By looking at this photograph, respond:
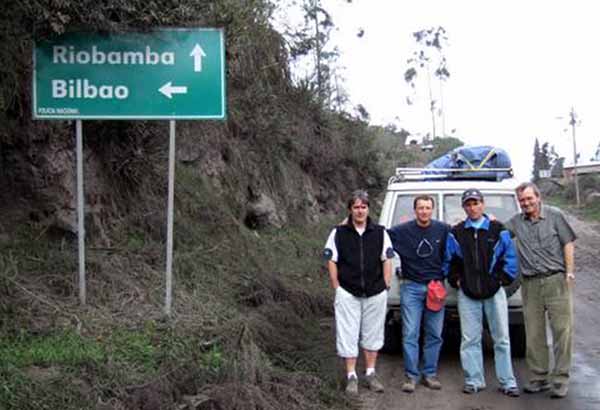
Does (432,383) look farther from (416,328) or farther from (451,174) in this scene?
(451,174)

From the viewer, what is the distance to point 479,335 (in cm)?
744

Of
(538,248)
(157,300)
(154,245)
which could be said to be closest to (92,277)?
(157,300)

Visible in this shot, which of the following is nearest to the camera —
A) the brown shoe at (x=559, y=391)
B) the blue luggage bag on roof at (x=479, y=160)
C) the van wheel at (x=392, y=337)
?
the brown shoe at (x=559, y=391)

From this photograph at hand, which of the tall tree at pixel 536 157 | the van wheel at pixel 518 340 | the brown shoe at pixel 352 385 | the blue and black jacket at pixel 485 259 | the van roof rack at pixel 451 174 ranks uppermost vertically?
the tall tree at pixel 536 157

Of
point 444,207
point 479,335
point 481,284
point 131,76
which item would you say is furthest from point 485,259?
point 131,76

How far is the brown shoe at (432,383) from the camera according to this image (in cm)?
755

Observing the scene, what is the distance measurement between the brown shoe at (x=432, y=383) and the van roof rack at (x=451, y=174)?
11.0 feet

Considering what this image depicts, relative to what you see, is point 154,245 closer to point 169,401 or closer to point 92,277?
point 92,277

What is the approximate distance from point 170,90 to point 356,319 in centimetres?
284

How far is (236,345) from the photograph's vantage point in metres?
6.99

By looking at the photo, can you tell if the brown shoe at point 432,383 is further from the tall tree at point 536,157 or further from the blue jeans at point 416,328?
the tall tree at point 536,157

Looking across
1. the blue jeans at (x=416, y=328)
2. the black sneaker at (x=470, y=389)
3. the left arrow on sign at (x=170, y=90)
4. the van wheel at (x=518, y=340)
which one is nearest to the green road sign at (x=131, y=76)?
the left arrow on sign at (x=170, y=90)

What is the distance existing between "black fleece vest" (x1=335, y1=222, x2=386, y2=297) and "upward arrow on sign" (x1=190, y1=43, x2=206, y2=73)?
210 centimetres

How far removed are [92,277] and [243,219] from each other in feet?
21.9
